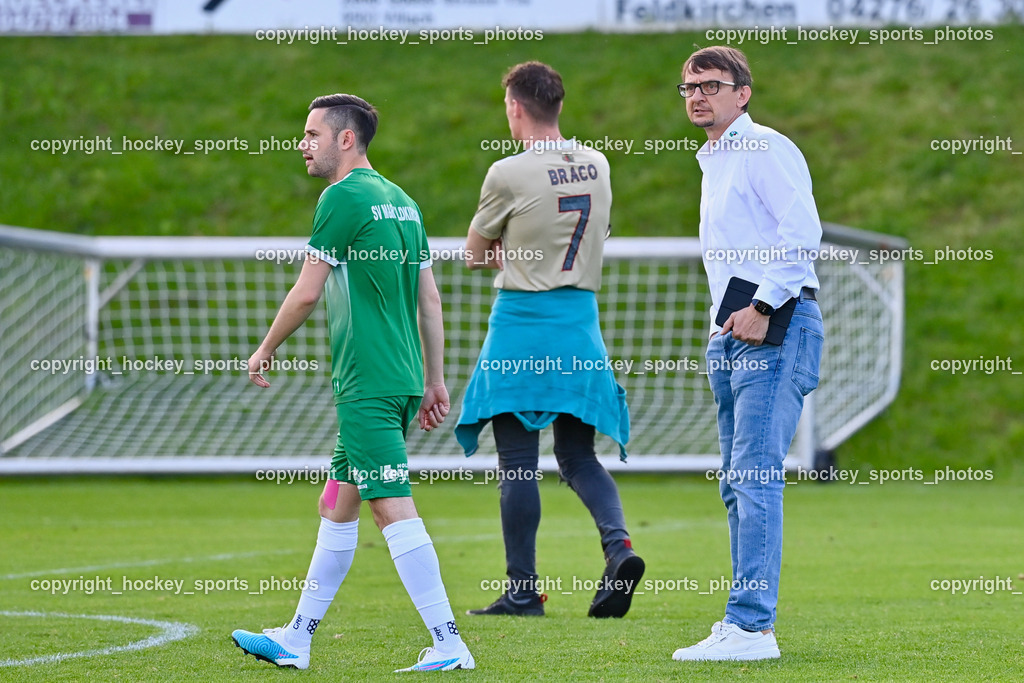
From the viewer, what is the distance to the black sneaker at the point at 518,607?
5371mm

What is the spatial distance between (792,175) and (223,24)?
15.4m

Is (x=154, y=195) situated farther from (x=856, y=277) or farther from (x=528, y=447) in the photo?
(x=528, y=447)

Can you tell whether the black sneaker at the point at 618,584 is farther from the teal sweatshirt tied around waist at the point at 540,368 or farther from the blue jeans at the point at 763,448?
the blue jeans at the point at 763,448

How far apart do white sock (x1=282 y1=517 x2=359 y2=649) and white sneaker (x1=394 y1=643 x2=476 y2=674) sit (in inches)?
14.2

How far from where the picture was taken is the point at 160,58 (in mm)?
18422

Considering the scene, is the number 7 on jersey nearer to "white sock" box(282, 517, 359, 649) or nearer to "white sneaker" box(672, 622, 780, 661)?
"white sock" box(282, 517, 359, 649)

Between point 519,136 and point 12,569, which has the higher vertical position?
point 519,136

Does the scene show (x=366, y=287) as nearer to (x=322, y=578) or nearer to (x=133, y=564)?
(x=322, y=578)

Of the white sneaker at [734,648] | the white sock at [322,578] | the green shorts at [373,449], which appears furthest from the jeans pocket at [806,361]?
the white sock at [322,578]

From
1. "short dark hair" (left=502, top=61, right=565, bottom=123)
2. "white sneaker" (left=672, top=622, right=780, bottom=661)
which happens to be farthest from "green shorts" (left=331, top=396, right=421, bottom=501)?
"short dark hair" (left=502, top=61, right=565, bottom=123)

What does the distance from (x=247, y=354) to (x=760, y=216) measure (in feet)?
32.6

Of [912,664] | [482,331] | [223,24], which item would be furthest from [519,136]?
[223,24]

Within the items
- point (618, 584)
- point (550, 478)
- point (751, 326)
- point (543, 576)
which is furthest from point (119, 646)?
point (550, 478)

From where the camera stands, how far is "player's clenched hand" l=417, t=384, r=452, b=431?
14.6ft
